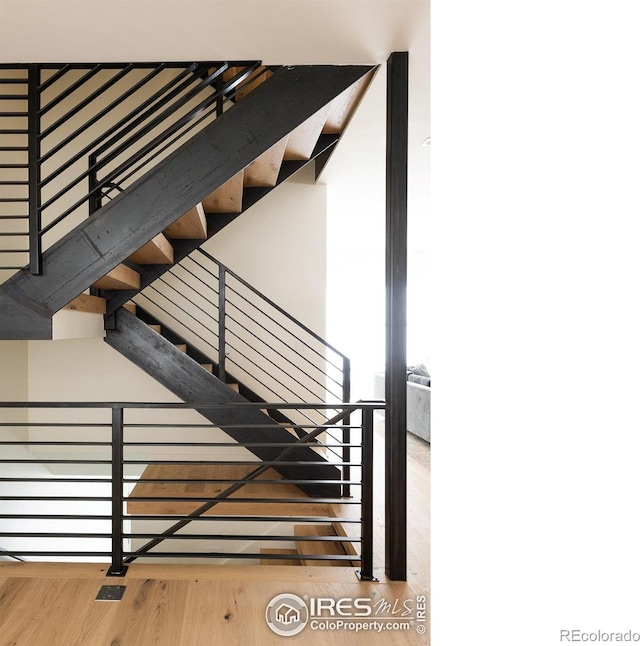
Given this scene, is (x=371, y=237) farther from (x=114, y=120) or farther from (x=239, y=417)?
(x=239, y=417)

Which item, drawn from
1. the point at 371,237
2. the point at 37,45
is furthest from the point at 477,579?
the point at 371,237

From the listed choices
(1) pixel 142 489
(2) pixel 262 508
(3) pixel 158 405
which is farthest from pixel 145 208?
(1) pixel 142 489

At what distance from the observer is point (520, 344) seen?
0.46m

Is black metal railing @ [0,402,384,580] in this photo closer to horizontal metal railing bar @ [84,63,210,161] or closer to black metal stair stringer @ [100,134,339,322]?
black metal stair stringer @ [100,134,339,322]

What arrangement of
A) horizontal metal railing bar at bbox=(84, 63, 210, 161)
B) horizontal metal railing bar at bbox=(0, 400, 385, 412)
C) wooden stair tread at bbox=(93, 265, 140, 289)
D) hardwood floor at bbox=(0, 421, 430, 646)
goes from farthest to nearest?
wooden stair tread at bbox=(93, 265, 140, 289) → horizontal metal railing bar at bbox=(84, 63, 210, 161) → horizontal metal railing bar at bbox=(0, 400, 385, 412) → hardwood floor at bbox=(0, 421, 430, 646)

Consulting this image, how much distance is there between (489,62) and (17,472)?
18.0ft

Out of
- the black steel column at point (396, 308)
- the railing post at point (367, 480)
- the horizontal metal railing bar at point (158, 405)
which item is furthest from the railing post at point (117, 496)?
the black steel column at point (396, 308)

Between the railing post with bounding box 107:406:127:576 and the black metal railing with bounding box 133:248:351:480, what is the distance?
2440 mm

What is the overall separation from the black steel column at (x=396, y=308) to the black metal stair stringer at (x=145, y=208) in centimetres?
48

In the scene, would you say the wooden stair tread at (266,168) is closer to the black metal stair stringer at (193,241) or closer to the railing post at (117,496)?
the black metal stair stringer at (193,241)

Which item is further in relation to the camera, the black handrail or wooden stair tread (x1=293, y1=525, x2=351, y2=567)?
the black handrail

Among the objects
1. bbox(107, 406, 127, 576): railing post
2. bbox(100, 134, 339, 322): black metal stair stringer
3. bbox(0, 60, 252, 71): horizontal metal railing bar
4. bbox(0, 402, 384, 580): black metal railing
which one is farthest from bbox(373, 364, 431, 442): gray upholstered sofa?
bbox(0, 60, 252, 71): horizontal metal railing bar

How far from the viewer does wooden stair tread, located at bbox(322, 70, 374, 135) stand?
3018 millimetres

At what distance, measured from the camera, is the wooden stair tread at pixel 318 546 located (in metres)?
3.06
